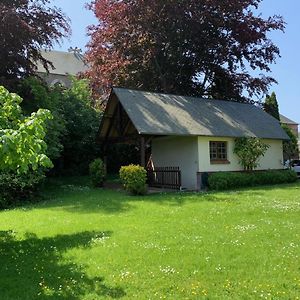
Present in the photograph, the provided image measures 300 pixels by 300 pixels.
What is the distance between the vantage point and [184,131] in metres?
20.8

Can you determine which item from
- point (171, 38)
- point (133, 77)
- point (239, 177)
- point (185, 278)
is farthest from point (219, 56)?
point (185, 278)

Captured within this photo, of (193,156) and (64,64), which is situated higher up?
(64,64)

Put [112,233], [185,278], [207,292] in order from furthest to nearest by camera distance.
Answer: [112,233] < [185,278] < [207,292]

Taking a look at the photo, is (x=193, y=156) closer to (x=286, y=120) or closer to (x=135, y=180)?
(x=135, y=180)

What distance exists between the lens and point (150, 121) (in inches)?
806

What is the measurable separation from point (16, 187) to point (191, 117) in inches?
409

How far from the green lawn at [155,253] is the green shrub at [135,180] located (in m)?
4.67

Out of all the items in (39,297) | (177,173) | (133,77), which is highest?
(133,77)

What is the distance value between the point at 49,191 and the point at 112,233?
1239cm

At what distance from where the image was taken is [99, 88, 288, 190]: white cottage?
20922 mm

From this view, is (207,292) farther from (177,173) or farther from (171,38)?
(171,38)

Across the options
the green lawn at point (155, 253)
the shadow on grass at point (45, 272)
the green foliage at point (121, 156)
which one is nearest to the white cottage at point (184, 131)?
the green foliage at point (121, 156)

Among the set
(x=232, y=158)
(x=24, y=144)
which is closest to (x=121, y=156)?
(x=232, y=158)

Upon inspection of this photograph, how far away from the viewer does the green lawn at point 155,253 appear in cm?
595
